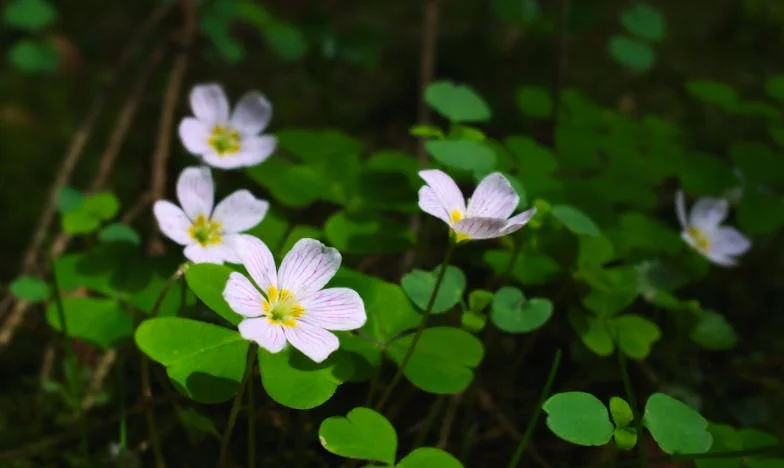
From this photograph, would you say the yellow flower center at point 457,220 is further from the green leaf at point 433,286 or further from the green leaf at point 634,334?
the green leaf at point 634,334

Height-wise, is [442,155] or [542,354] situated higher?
[442,155]

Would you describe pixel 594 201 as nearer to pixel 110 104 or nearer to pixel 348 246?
pixel 348 246

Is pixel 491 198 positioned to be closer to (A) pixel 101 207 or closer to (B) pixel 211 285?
(B) pixel 211 285

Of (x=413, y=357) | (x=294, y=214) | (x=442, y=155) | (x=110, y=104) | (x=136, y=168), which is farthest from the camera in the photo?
(x=110, y=104)

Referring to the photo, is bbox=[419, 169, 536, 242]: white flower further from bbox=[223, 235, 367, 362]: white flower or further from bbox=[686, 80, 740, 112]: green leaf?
bbox=[686, 80, 740, 112]: green leaf

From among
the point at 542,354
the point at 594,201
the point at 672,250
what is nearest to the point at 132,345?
the point at 542,354

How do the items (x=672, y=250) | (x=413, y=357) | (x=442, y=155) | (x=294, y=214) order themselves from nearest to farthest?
1. (x=413, y=357)
2. (x=442, y=155)
3. (x=672, y=250)
4. (x=294, y=214)
